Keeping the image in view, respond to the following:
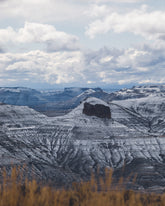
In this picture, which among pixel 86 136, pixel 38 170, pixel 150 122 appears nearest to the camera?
pixel 38 170

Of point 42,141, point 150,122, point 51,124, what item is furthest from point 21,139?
point 150,122

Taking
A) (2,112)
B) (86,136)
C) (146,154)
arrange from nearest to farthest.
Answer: (146,154) < (86,136) < (2,112)

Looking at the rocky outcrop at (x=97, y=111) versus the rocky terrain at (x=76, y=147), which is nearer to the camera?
the rocky terrain at (x=76, y=147)

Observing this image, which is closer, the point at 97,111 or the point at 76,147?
the point at 76,147

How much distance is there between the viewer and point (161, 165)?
108250mm

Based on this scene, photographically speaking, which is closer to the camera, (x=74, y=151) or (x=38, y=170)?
(x=38, y=170)

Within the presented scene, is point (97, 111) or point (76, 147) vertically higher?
point (97, 111)

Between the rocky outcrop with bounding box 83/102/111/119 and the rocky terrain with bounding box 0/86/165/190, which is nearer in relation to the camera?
the rocky terrain with bounding box 0/86/165/190

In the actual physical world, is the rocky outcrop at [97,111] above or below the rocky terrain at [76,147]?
above

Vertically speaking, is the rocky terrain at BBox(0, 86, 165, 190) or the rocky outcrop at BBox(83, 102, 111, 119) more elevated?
the rocky outcrop at BBox(83, 102, 111, 119)

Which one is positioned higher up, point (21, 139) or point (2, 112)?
point (2, 112)

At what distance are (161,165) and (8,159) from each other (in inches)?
2031

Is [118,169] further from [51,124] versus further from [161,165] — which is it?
[51,124]

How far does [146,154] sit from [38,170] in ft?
139
